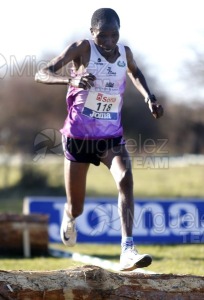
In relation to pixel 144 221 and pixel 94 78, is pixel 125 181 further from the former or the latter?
pixel 144 221

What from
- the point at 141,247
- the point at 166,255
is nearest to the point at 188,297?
the point at 166,255

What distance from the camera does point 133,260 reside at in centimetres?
708


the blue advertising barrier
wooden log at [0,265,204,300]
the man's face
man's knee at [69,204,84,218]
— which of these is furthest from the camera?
the blue advertising barrier

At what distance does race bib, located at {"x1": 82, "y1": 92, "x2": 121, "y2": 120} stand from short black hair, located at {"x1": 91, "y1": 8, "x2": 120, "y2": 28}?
2.10ft

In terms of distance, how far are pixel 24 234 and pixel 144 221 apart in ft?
7.50

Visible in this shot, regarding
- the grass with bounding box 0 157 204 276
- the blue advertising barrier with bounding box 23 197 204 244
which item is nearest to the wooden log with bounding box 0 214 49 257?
the grass with bounding box 0 157 204 276

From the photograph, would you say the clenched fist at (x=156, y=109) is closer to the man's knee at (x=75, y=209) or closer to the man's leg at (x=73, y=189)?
the man's leg at (x=73, y=189)

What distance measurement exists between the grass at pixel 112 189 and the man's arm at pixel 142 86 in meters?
4.12

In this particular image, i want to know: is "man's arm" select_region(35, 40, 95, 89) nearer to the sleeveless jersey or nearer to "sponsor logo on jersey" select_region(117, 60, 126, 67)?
the sleeveless jersey

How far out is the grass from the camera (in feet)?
41.4

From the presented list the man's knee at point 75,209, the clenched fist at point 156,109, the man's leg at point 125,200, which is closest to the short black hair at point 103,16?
the clenched fist at point 156,109

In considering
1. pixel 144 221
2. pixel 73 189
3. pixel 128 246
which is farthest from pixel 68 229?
pixel 144 221

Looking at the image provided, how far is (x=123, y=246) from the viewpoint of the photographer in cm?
732

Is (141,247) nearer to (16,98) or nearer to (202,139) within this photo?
(202,139)
